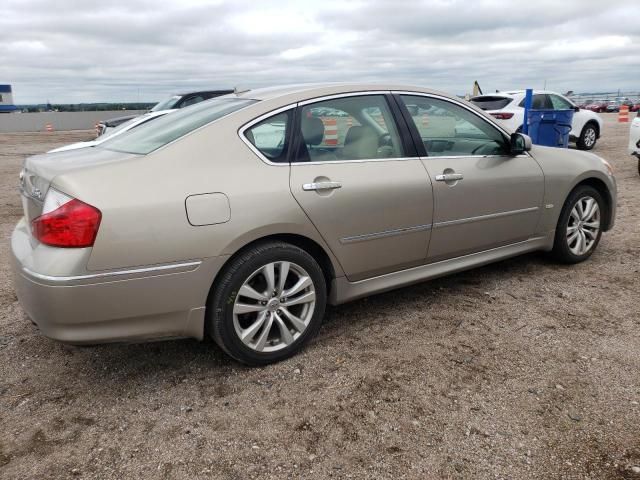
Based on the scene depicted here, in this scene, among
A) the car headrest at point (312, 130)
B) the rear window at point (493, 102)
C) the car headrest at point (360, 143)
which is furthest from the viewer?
the rear window at point (493, 102)

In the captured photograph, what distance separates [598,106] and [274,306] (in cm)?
4769

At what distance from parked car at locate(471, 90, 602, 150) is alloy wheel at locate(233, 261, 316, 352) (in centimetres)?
1035

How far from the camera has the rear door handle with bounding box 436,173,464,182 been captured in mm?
3656

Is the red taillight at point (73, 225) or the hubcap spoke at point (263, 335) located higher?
the red taillight at point (73, 225)

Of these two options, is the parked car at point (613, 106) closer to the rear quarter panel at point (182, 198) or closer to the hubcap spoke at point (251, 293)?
the rear quarter panel at point (182, 198)

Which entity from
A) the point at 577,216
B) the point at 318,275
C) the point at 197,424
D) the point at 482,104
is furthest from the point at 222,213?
the point at 482,104

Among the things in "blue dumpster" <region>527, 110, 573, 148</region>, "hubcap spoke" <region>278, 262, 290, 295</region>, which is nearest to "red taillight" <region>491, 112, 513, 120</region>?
"blue dumpster" <region>527, 110, 573, 148</region>

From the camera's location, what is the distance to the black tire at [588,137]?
13625 millimetres

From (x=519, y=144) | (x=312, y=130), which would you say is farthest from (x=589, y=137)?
(x=312, y=130)

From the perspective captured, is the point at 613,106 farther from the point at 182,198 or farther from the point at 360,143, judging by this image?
the point at 182,198

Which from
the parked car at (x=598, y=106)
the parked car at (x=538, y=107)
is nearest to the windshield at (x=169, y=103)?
the parked car at (x=538, y=107)

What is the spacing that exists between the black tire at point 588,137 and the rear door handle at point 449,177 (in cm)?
1144

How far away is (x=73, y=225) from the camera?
2.52 m

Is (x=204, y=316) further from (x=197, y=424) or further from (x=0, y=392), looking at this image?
(x=0, y=392)
